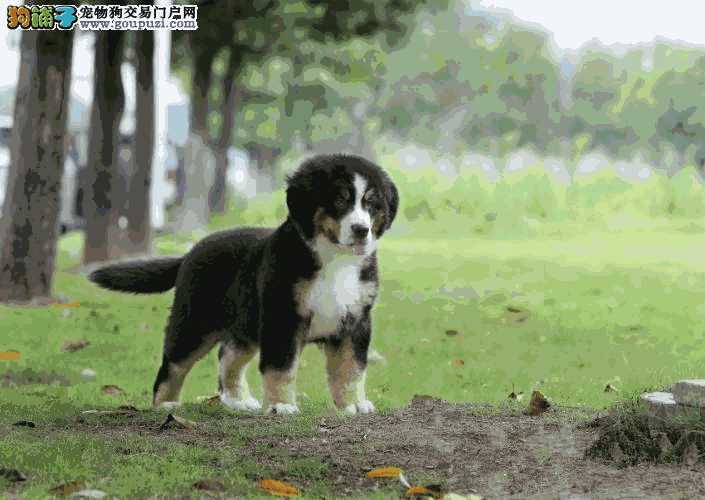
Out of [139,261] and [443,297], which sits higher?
[139,261]

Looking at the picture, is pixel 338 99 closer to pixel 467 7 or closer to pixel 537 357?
pixel 467 7

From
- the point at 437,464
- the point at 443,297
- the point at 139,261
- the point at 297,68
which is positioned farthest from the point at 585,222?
the point at 437,464

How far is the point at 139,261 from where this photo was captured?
8492 mm

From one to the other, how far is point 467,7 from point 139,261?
65.4 metres

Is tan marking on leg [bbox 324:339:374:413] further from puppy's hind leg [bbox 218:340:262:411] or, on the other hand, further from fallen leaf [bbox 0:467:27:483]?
fallen leaf [bbox 0:467:27:483]

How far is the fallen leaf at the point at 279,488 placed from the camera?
5.20 metres

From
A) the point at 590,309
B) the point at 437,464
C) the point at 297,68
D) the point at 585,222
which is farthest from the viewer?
the point at 297,68

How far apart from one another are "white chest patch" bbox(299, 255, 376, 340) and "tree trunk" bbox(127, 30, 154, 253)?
1273 cm

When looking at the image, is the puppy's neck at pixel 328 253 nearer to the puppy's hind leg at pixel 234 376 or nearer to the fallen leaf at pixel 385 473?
the puppy's hind leg at pixel 234 376

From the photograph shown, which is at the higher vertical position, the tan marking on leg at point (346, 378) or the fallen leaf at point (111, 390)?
the tan marking on leg at point (346, 378)

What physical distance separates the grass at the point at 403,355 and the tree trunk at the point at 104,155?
1.01 m

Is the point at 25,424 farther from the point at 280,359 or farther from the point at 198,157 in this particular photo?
the point at 198,157

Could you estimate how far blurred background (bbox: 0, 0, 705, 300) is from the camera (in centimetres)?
1845

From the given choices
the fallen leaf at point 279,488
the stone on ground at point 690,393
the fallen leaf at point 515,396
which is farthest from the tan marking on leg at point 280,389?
the stone on ground at point 690,393
